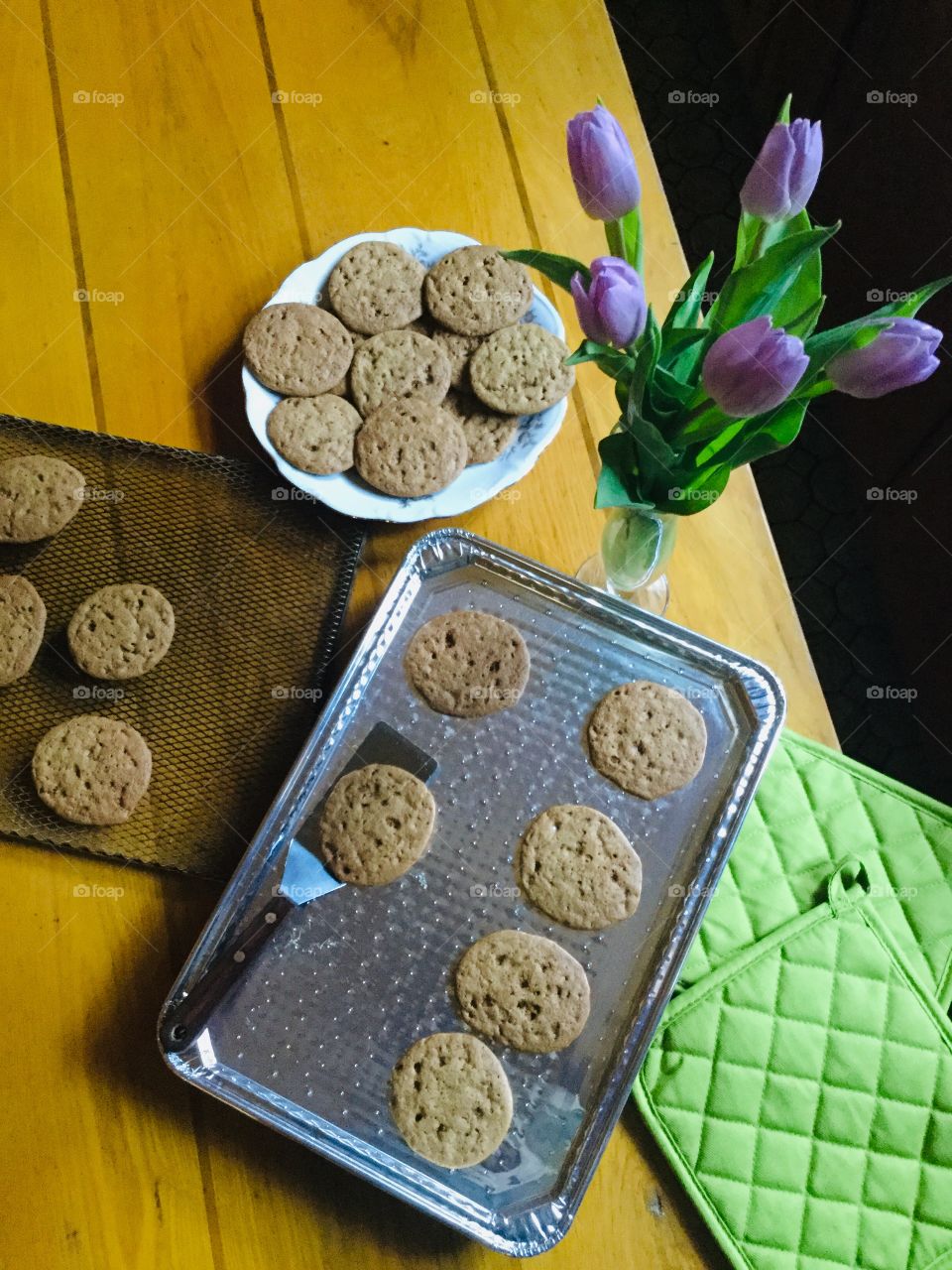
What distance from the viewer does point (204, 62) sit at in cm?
101

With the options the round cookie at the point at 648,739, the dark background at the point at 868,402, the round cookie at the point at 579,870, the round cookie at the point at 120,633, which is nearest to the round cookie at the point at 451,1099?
the round cookie at the point at 579,870

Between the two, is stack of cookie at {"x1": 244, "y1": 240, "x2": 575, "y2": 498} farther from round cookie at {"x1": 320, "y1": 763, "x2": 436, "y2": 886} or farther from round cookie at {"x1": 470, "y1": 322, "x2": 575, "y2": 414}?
round cookie at {"x1": 320, "y1": 763, "x2": 436, "y2": 886}

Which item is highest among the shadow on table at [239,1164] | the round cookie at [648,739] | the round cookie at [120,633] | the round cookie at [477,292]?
the round cookie at [477,292]

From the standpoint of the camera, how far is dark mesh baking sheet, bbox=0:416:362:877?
763 mm

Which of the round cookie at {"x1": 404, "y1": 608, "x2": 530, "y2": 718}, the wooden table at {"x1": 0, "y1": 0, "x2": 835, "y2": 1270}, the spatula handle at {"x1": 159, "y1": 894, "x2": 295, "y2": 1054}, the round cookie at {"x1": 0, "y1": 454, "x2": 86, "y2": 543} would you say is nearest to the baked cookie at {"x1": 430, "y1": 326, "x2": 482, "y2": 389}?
the wooden table at {"x1": 0, "y1": 0, "x2": 835, "y2": 1270}

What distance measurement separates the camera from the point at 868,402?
53.4 inches

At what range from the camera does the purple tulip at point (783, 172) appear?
18.3 inches

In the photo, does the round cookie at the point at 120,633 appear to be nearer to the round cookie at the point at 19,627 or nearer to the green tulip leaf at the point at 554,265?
the round cookie at the point at 19,627

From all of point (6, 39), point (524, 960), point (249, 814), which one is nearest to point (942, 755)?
point (524, 960)

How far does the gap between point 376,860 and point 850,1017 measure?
1.21ft

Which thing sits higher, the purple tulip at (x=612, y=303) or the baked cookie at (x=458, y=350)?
the baked cookie at (x=458, y=350)

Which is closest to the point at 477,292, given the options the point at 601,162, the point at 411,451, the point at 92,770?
the point at 411,451

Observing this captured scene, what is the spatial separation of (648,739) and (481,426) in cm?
30

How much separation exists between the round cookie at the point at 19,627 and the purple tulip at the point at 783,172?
611mm
